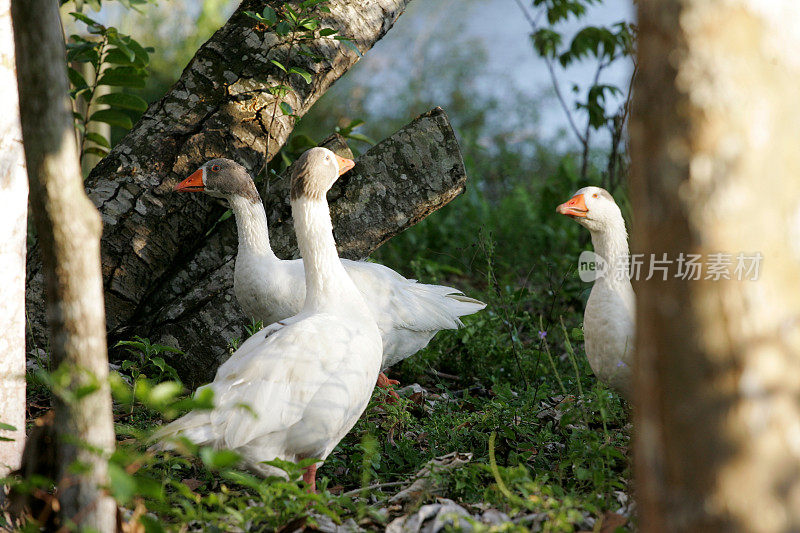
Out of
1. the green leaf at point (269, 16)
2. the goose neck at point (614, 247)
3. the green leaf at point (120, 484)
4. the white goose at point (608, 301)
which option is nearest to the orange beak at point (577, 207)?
the white goose at point (608, 301)

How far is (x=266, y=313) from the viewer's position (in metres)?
3.90

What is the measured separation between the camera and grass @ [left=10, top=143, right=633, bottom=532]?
208cm

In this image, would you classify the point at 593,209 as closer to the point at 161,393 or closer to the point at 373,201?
the point at 373,201

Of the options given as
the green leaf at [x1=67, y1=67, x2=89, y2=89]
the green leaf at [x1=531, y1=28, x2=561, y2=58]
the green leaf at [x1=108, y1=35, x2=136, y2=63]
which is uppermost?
the green leaf at [x1=531, y1=28, x2=561, y2=58]

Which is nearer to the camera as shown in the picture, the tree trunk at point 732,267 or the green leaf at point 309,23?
the tree trunk at point 732,267

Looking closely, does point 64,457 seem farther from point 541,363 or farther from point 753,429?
point 541,363

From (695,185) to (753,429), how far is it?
468 millimetres

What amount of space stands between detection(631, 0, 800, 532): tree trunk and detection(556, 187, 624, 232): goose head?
1.91 meters

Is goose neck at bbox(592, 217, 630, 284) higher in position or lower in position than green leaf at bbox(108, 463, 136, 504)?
higher

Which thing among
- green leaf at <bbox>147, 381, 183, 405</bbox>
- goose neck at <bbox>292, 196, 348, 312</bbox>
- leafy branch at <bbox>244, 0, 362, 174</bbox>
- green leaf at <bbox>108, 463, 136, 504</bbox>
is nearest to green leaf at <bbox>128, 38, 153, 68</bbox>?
leafy branch at <bbox>244, 0, 362, 174</bbox>

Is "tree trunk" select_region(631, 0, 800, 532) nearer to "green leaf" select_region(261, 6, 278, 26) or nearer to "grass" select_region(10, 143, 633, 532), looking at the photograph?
"grass" select_region(10, 143, 633, 532)

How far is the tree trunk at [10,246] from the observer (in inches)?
88.3

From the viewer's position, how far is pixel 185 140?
409cm

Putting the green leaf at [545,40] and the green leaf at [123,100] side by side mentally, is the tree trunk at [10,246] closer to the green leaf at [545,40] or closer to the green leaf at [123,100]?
the green leaf at [123,100]
